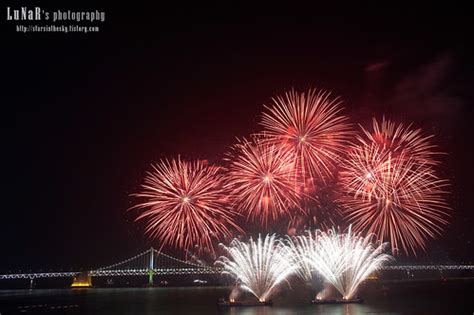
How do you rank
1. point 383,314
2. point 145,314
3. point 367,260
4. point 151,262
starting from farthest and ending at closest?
point 151,262 → point 145,314 → point 383,314 → point 367,260

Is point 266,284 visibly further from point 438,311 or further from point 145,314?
point 438,311

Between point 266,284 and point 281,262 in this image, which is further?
point 266,284

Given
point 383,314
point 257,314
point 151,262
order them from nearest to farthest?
point 257,314 → point 383,314 → point 151,262

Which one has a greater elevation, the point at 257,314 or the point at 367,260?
the point at 367,260

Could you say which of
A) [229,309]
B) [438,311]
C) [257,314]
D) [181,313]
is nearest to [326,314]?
[257,314]

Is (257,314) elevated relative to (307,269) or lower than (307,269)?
lower

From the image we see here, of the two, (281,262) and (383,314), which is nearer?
(281,262)

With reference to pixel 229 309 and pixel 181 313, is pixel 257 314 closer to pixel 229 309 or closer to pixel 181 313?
pixel 229 309

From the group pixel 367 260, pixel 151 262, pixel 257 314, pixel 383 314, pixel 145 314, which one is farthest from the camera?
pixel 151 262

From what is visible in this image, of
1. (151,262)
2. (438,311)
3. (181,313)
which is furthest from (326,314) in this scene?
(151,262)
